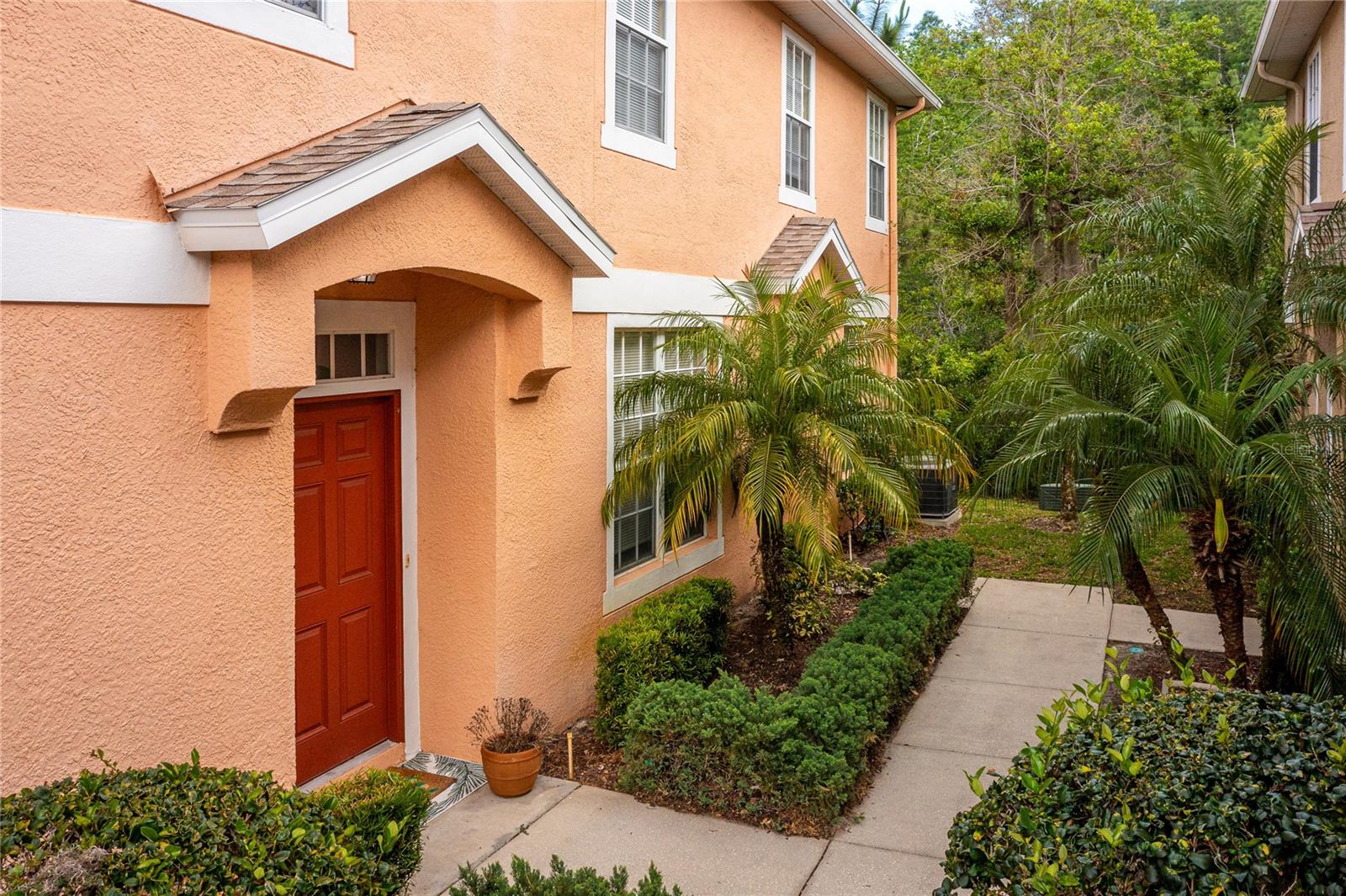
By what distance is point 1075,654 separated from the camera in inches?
380

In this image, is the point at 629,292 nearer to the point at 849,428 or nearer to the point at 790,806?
the point at 849,428

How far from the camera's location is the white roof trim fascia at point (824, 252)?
1097 cm

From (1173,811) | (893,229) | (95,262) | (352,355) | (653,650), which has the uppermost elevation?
(893,229)

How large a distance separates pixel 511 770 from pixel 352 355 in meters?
2.83

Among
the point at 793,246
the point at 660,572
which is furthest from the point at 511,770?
the point at 793,246

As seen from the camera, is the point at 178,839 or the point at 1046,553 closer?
the point at 178,839

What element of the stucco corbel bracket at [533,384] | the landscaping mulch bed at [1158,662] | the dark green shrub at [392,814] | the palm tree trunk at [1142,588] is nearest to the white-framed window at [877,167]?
the landscaping mulch bed at [1158,662]

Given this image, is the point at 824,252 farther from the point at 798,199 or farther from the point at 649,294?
the point at 649,294

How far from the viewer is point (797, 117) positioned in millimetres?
12289

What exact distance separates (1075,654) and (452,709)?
228 inches

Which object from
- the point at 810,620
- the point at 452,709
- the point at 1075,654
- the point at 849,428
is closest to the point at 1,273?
the point at 452,709

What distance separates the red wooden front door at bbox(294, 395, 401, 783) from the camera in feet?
21.2

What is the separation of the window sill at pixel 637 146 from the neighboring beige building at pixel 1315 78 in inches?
203

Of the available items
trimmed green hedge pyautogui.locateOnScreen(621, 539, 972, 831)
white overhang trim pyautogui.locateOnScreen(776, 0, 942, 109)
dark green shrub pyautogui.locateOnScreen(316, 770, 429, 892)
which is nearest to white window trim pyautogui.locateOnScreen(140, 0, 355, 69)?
dark green shrub pyautogui.locateOnScreen(316, 770, 429, 892)
